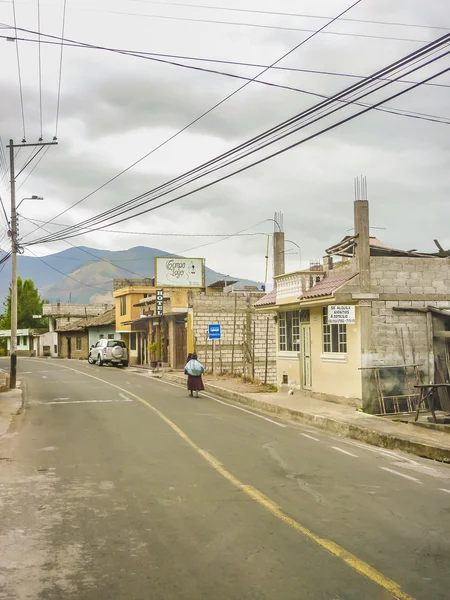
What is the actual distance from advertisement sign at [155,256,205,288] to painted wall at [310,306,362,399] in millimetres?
29746

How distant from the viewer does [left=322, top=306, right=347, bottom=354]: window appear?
20617 mm

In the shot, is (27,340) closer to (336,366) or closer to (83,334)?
(83,334)

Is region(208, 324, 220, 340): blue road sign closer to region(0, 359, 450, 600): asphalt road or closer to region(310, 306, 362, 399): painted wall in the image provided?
region(310, 306, 362, 399): painted wall

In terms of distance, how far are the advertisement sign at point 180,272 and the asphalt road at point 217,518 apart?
1471 inches

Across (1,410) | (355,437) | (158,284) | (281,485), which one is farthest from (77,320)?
(281,485)

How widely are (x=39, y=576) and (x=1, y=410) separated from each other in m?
15.6

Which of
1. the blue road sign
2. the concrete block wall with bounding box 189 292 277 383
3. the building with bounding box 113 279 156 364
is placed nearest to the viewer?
the blue road sign

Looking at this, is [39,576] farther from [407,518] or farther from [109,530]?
[407,518]

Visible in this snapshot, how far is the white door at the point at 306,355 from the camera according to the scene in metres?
23.6

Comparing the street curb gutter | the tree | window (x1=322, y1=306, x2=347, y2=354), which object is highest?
the tree

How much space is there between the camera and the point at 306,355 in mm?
23891

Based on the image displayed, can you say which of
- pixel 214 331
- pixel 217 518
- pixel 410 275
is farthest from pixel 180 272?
pixel 217 518

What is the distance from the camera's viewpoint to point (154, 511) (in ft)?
25.9

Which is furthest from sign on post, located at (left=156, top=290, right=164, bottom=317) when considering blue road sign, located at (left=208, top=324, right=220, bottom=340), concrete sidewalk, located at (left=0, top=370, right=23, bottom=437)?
concrete sidewalk, located at (left=0, top=370, right=23, bottom=437)
